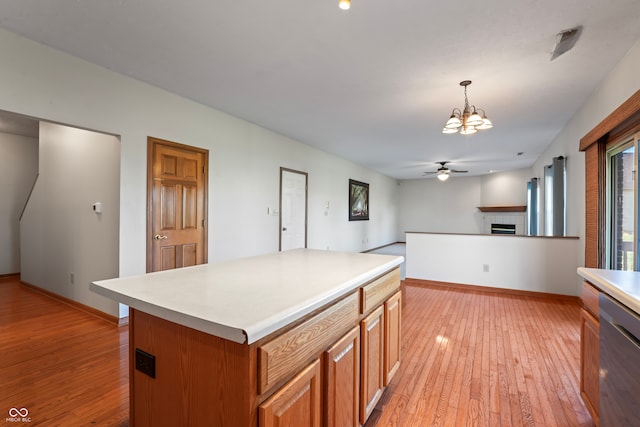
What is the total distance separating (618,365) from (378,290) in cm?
99

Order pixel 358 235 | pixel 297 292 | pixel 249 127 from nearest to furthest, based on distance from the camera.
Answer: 1. pixel 297 292
2. pixel 249 127
3. pixel 358 235

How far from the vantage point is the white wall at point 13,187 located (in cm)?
512

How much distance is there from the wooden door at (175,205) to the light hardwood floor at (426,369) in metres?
0.89

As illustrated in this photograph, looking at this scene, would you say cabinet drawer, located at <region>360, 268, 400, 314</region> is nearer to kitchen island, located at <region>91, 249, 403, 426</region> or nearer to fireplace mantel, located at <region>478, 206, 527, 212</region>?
kitchen island, located at <region>91, 249, 403, 426</region>

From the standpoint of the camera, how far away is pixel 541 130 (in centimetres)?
473

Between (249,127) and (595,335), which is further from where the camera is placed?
(249,127)

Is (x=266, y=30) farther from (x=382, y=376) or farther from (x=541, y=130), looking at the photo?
(x=541, y=130)

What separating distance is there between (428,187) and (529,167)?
313 centimetres

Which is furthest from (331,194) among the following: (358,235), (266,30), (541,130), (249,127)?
(266,30)

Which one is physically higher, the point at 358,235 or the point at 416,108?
the point at 416,108

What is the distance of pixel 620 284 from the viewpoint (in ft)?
4.16

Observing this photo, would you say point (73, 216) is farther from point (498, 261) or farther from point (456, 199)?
point (456, 199)

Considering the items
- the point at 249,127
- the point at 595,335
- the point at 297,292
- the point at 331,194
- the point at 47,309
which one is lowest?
the point at 47,309

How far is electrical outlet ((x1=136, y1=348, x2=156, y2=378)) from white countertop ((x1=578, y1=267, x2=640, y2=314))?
1.68 m
